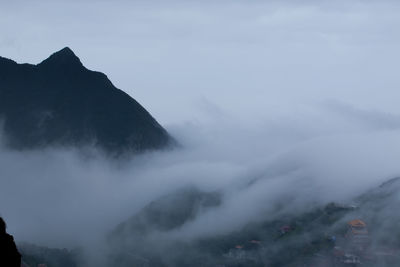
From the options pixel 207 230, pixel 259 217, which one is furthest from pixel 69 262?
pixel 259 217

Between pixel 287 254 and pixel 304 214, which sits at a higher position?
pixel 304 214

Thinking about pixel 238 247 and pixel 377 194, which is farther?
pixel 377 194

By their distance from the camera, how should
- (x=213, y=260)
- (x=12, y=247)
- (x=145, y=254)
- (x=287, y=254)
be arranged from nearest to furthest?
1. (x=12, y=247)
2. (x=287, y=254)
3. (x=213, y=260)
4. (x=145, y=254)

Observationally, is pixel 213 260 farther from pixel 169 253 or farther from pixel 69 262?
pixel 69 262

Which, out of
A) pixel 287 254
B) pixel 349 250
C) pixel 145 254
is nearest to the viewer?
pixel 349 250

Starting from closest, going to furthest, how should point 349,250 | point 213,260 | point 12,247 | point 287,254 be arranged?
point 12,247, point 349,250, point 287,254, point 213,260

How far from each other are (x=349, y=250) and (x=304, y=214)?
3367 centimetres

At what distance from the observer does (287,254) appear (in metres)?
163

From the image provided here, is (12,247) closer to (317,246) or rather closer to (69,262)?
(317,246)

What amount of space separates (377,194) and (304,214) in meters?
21.6

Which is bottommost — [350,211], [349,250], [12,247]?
[12,247]

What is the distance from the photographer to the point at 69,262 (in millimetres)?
184000

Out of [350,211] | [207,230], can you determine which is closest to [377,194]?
[350,211]

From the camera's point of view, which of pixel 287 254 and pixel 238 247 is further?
pixel 238 247
